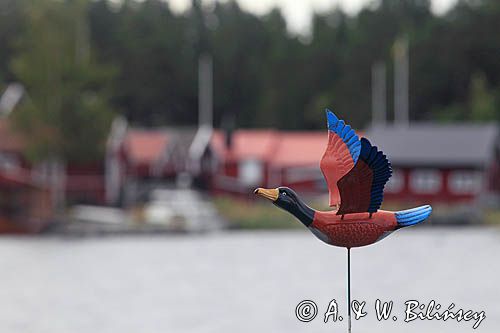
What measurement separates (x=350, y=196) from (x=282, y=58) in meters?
81.5

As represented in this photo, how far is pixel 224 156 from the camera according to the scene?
71625 millimetres

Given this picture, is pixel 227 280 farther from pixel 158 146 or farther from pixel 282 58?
pixel 282 58

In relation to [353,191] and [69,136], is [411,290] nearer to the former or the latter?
[353,191]

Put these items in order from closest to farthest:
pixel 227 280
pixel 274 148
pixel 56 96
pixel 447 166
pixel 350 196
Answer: pixel 350 196 < pixel 227 280 < pixel 56 96 < pixel 447 166 < pixel 274 148

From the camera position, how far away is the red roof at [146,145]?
73000 mm

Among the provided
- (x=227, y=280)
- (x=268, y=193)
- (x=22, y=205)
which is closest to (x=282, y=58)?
(x=22, y=205)

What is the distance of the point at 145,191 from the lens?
7156cm

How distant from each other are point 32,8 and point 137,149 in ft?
56.2

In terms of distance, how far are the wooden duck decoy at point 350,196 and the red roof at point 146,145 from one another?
2186 inches

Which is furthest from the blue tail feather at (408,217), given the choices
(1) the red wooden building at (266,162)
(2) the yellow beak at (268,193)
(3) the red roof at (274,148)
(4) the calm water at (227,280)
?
(3) the red roof at (274,148)

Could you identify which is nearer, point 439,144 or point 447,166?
point 447,166

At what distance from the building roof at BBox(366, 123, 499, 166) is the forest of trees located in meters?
12.0

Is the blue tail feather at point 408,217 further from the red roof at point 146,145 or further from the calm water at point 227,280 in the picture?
the red roof at point 146,145

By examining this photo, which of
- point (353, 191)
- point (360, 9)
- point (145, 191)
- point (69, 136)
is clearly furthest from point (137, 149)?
point (353, 191)
